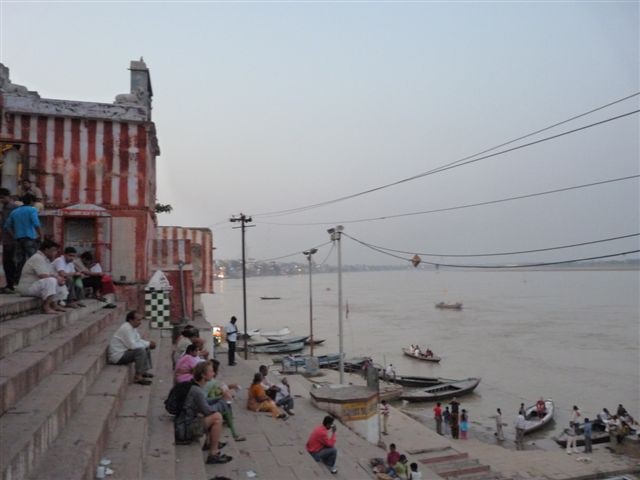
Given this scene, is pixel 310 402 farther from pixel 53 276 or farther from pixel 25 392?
pixel 25 392

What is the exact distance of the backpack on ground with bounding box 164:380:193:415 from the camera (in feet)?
20.7

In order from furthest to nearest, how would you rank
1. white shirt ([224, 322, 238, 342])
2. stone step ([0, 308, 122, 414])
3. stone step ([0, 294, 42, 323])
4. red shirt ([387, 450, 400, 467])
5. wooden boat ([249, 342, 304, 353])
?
1. wooden boat ([249, 342, 304, 353])
2. white shirt ([224, 322, 238, 342])
3. red shirt ([387, 450, 400, 467])
4. stone step ([0, 294, 42, 323])
5. stone step ([0, 308, 122, 414])

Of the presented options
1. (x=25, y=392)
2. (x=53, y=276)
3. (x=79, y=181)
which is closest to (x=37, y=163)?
(x=79, y=181)

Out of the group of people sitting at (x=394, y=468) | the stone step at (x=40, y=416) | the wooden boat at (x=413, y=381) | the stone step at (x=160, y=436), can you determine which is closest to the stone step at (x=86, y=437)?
the stone step at (x=40, y=416)

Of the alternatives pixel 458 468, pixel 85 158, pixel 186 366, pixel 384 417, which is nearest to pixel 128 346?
pixel 186 366

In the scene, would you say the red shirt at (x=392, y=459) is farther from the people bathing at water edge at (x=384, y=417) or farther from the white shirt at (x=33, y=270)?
the white shirt at (x=33, y=270)

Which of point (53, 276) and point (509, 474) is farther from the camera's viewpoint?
point (509, 474)

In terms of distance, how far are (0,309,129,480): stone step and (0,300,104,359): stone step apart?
0.42 m

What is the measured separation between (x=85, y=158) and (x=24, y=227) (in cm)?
683

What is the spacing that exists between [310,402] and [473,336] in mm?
40350

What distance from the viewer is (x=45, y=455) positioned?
3742 mm

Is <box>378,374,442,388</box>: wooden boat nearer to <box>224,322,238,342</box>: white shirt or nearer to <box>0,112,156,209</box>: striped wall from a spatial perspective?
<box>224,322,238,342</box>: white shirt

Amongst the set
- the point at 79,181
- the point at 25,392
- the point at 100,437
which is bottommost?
the point at 100,437

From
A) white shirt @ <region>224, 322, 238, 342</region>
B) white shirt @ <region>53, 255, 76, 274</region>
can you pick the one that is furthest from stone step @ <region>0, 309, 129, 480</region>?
white shirt @ <region>224, 322, 238, 342</region>
